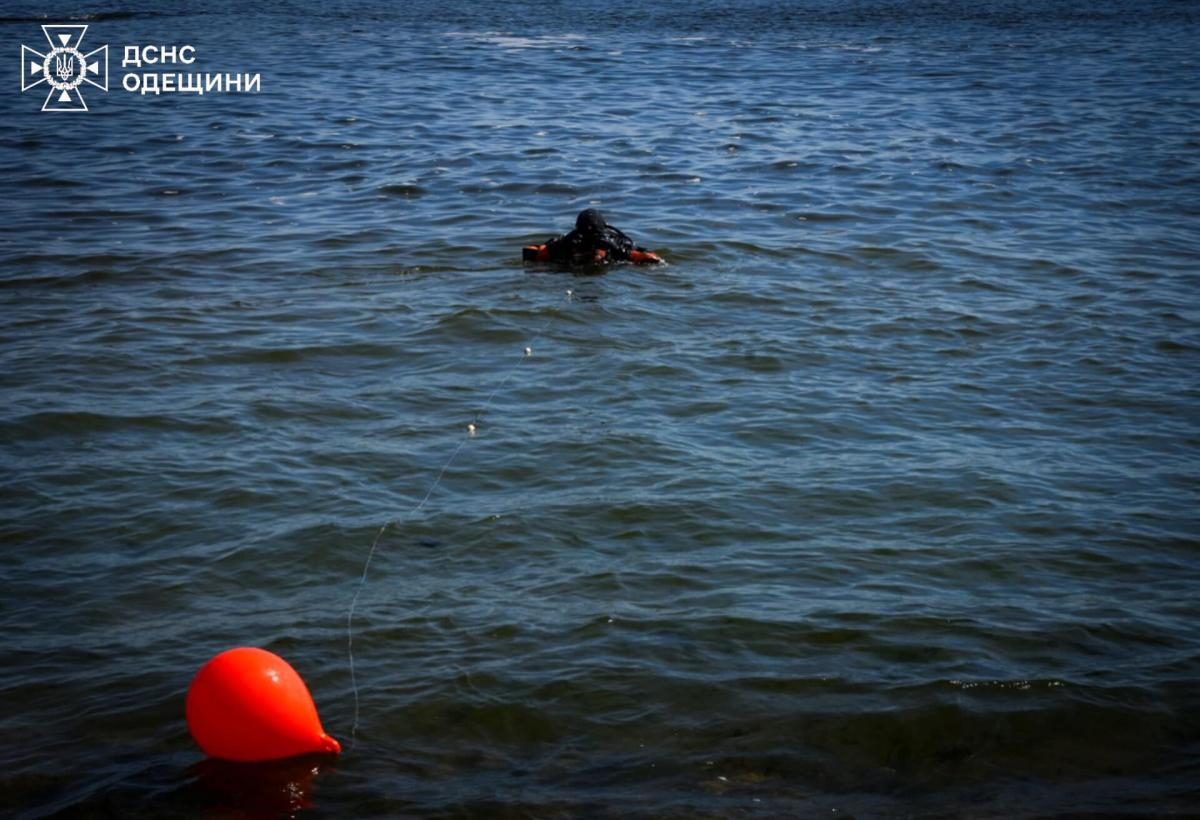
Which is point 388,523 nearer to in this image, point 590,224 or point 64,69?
point 590,224

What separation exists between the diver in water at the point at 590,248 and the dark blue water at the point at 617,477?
35 cm

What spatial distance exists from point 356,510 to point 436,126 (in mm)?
14552

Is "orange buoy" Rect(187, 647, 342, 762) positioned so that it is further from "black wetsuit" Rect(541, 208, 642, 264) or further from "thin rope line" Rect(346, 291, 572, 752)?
"black wetsuit" Rect(541, 208, 642, 264)

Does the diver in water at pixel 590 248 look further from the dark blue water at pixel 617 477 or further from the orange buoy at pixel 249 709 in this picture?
the orange buoy at pixel 249 709

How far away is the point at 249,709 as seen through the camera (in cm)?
546

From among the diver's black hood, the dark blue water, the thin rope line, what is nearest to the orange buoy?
the dark blue water

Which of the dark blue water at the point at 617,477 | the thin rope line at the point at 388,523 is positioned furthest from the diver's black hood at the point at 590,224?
Answer: the thin rope line at the point at 388,523

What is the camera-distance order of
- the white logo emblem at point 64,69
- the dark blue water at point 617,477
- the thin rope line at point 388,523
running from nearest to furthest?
the dark blue water at point 617,477 < the thin rope line at point 388,523 < the white logo emblem at point 64,69

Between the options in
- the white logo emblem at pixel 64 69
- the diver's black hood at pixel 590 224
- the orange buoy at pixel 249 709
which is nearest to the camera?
the orange buoy at pixel 249 709

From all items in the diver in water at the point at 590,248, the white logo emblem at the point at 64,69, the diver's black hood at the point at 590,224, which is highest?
the white logo emblem at the point at 64,69

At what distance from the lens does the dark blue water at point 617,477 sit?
6035 millimetres

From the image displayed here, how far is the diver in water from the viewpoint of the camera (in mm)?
13336

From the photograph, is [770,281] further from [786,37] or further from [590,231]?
[786,37]

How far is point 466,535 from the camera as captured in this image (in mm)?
8008
